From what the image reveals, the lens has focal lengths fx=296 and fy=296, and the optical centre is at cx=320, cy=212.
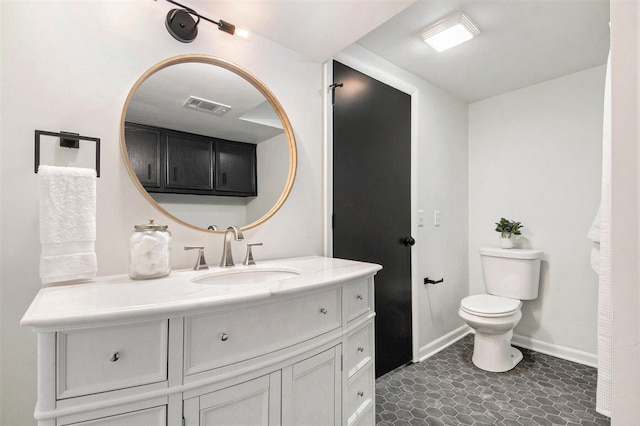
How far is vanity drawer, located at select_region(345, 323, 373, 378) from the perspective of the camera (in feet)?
4.03

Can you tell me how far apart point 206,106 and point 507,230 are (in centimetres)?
257

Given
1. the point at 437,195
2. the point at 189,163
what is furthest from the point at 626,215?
the point at 437,195

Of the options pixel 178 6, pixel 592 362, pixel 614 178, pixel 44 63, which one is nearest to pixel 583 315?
pixel 592 362

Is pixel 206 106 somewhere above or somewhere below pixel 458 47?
below

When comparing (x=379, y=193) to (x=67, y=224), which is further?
(x=379, y=193)

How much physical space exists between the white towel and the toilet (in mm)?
2291

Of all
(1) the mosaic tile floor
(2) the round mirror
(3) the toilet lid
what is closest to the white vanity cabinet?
(2) the round mirror

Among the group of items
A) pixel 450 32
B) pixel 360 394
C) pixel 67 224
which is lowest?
pixel 360 394

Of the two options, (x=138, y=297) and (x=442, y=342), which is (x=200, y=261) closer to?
(x=138, y=297)

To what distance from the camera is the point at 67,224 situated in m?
0.96

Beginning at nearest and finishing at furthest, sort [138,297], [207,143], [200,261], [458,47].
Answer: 1. [138,297]
2. [200,261]
3. [207,143]
4. [458,47]

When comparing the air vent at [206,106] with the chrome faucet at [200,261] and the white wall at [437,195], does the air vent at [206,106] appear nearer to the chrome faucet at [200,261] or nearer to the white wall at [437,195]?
the chrome faucet at [200,261]

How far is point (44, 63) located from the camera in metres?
1.02

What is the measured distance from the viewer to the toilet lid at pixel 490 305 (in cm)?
208
